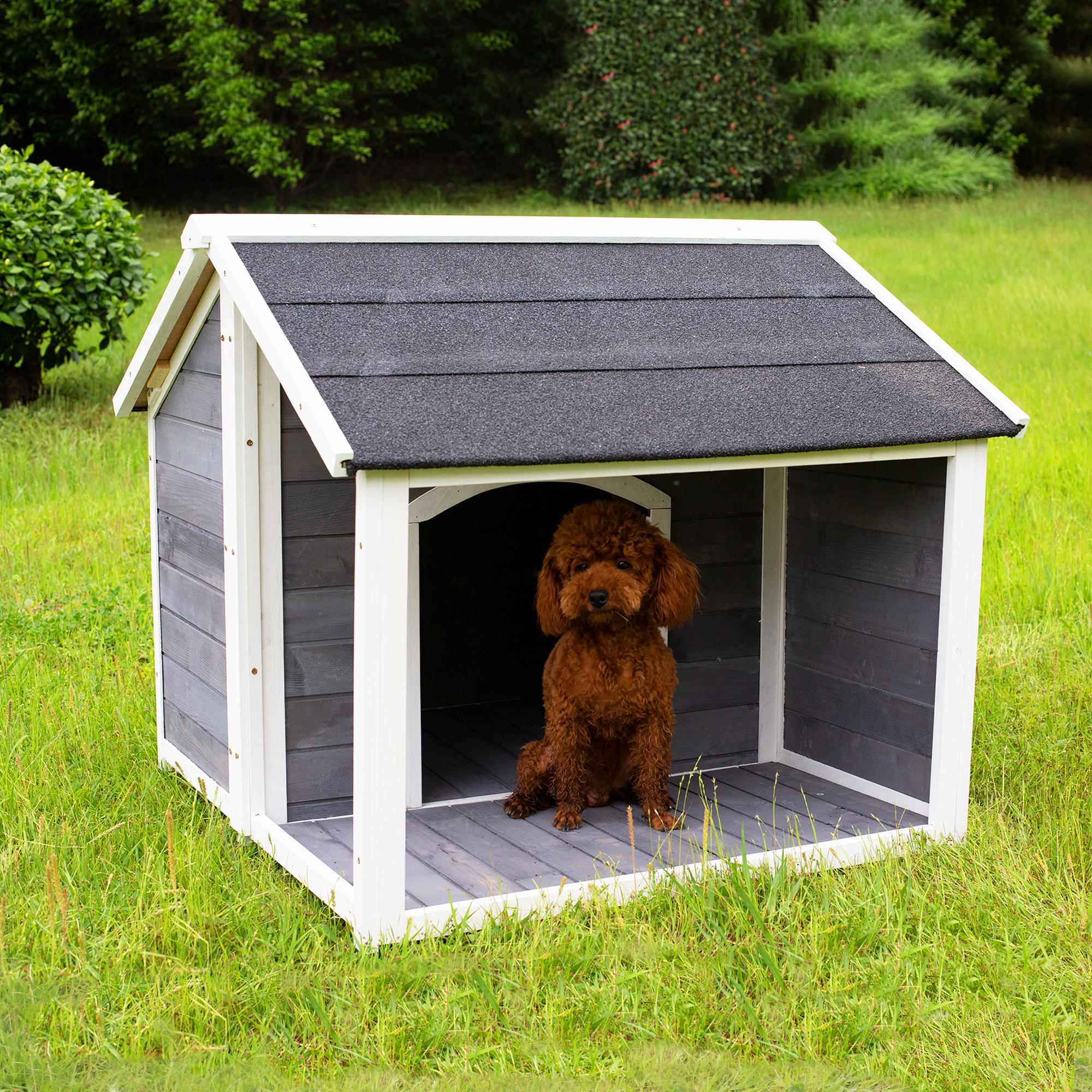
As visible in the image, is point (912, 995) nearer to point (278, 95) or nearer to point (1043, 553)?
point (1043, 553)

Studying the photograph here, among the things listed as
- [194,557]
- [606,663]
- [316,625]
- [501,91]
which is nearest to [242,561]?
[316,625]

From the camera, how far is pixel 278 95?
1902 centimetres

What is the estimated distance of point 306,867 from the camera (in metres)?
3.24

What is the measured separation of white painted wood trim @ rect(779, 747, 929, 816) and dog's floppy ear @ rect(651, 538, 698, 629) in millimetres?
932

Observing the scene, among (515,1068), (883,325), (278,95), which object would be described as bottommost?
(515,1068)

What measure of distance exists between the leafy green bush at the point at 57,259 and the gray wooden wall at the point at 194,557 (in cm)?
428

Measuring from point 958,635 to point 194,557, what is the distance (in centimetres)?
224

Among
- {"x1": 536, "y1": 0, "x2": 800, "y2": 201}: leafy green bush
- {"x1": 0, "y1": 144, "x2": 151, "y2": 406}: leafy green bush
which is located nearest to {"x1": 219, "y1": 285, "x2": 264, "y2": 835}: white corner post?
{"x1": 0, "y1": 144, "x2": 151, "y2": 406}: leafy green bush

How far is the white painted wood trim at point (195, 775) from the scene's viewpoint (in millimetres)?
3682

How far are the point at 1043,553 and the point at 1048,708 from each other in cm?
159

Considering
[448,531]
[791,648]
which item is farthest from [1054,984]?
[448,531]

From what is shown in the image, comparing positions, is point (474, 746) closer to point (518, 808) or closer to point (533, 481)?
point (518, 808)

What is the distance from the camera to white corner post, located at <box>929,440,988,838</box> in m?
3.46

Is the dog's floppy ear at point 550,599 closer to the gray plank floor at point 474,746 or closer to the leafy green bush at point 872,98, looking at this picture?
the gray plank floor at point 474,746
